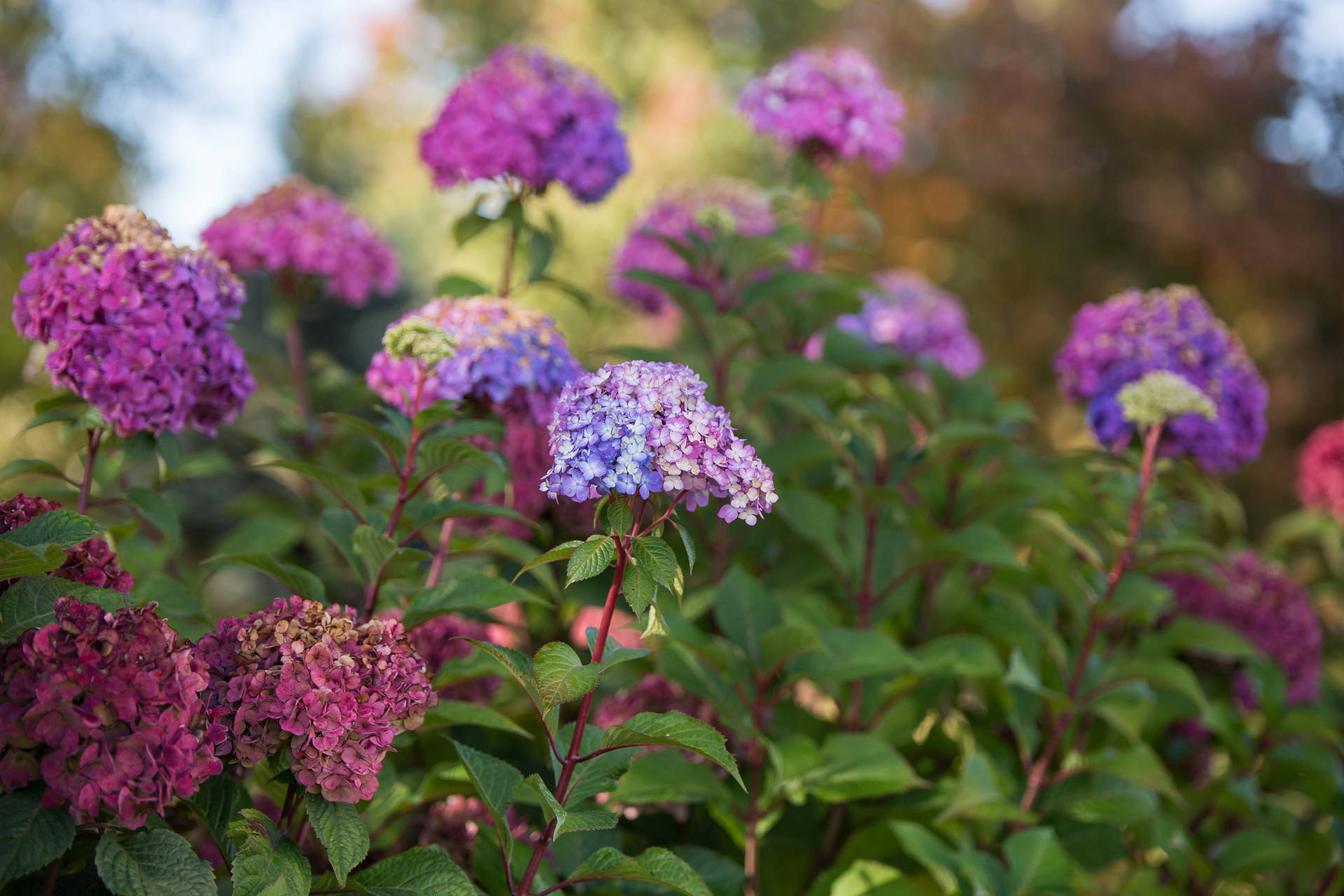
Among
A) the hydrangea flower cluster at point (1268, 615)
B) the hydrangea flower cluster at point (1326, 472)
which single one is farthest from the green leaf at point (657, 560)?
the hydrangea flower cluster at point (1326, 472)

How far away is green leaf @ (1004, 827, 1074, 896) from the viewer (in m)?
1.88

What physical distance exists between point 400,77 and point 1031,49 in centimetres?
1261

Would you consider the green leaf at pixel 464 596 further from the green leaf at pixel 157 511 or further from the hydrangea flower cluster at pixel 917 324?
the hydrangea flower cluster at pixel 917 324

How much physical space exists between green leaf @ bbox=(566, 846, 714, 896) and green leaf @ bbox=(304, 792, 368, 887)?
29cm

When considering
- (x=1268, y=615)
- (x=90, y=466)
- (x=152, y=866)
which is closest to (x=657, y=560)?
(x=152, y=866)

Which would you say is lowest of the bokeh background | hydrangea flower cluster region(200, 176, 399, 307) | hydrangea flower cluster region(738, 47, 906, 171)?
hydrangea flower cluster region(200, 176, 399, 307)

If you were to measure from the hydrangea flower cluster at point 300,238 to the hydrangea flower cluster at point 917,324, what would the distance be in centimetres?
170

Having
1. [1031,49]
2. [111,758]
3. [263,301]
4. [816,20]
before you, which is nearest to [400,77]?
[816,20]

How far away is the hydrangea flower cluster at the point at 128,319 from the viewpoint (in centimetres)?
161

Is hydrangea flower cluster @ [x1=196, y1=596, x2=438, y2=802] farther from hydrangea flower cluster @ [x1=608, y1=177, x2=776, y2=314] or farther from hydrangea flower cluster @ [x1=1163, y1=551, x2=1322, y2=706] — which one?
hydrangea flower cluster @ [x1=1163, y1=551, x2=1322, y2=706]

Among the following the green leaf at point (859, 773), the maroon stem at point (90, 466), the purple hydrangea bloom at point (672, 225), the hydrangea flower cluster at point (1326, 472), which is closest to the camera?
the maroon stem at point (90, 466)

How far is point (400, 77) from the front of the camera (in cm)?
1919

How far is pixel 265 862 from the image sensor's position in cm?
117

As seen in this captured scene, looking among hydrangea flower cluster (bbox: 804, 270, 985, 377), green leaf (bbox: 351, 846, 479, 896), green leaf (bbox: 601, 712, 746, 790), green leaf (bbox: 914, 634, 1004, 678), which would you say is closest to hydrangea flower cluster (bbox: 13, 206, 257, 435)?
green leaf (bbox: 351, 846, 479, 896)
